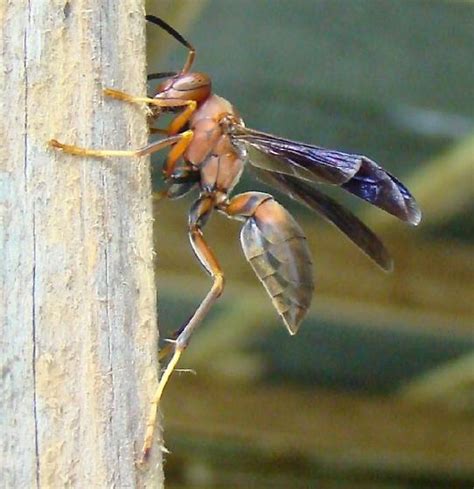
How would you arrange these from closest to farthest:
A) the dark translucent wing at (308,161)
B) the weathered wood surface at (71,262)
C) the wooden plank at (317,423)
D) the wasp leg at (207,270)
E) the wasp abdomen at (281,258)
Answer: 1. the weathered wood surface at (71,262)
2. the wasp leg at (207,270)
3. the dark translucent wing at (308,161)
4. the wasp abdomen at (281,258)
5. the wooden plank at (317,423)

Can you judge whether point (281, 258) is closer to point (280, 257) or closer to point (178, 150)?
point (280, 257)

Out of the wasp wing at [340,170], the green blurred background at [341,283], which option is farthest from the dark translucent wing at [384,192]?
the green blurred background at [341,283]

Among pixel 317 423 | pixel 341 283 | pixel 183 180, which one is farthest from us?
pixel 317 423

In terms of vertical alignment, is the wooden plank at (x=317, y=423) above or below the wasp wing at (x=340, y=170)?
below

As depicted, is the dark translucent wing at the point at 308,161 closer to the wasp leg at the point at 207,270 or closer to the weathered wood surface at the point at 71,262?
the wasp leg at the point at 207,270

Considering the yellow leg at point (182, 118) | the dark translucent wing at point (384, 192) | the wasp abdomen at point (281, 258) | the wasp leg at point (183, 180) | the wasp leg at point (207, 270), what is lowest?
the wasp abdomen at point (281, 258)

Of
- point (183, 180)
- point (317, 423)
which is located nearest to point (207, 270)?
point (183, 180)

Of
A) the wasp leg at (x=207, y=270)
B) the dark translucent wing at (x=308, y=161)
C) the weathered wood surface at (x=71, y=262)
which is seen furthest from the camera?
the dark translucent wing at (x=308, y=161)
